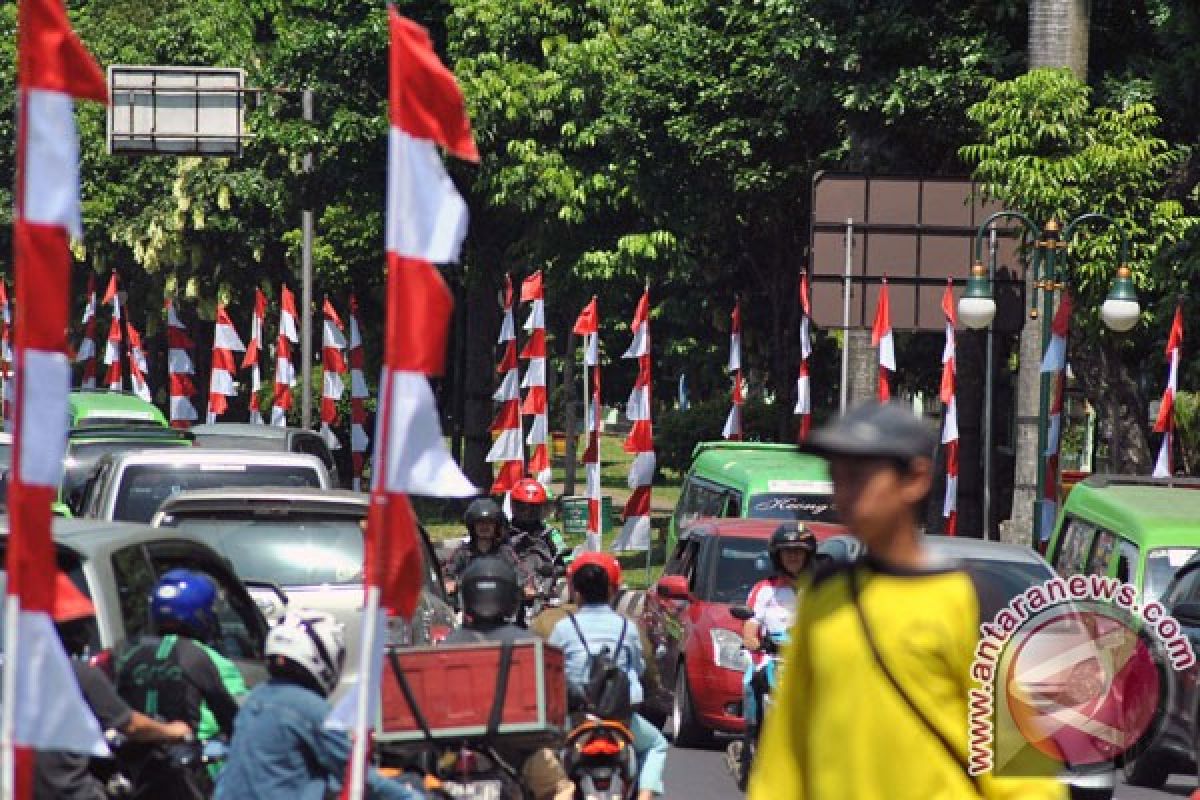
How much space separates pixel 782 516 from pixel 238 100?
71.4 ft

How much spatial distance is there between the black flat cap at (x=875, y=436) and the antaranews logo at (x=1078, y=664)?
4.74m

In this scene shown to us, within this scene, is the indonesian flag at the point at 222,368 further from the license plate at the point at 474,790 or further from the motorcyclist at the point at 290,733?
the motorcyclist at the point at 290,733

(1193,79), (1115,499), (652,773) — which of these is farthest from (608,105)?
(652,773)

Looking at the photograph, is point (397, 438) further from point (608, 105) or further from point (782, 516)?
point (608, 105)

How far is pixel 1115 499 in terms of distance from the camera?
16938 millimetres

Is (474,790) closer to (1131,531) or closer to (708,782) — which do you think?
(708,782)

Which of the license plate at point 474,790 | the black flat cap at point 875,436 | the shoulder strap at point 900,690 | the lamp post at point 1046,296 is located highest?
the lamp post at point 1046,296

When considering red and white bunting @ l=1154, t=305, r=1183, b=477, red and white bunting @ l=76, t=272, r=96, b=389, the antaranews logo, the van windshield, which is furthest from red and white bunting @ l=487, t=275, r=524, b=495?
red and white bunting @ l=76, t=272, r=96, b=389

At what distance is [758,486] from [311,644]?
45.1 feet

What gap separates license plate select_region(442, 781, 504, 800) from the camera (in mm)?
9016

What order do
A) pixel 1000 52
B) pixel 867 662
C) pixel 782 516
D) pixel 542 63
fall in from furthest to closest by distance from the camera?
pixel 542 63, pixel 1000 52, pixel 782 516, pixel 867 662

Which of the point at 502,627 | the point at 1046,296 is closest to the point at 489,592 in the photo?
the point at 502,627

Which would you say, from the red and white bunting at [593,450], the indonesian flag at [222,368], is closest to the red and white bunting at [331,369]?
the indonesian flag at [222,368]

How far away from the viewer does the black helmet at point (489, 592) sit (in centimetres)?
998
